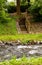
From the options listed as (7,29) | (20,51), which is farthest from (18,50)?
(7,29)

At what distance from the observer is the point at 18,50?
→ 16.5 m

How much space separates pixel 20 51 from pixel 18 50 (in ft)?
1.12

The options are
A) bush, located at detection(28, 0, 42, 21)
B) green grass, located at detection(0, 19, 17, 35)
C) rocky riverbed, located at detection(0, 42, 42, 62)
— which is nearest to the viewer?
rocky riverbed, located at detection(0, 42, 42, 62)

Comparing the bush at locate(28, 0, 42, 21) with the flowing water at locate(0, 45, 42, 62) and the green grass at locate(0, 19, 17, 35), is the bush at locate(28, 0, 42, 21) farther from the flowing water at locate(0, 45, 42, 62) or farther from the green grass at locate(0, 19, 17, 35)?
the flowing water at locate(0, 45, 42, 62)

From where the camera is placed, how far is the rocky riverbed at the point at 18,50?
14.9m

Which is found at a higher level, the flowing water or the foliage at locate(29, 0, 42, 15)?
the flowing water

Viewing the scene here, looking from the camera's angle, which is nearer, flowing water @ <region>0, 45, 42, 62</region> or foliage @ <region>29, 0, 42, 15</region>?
flowing water @ <region>0, 45, 42, 62</region>

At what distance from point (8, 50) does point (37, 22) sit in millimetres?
13925

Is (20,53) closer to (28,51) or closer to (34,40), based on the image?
(28,51)

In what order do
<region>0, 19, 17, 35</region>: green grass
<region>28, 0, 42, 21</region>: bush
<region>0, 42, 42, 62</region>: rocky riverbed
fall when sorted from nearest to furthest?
<region>0, 42, 42, 62</region>: rocky riverbed → <region>0, 19, 17, 35</region>: green grass → <region>28, 0, 42, 21</region>: bush

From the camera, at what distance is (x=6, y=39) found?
1978 centimetres

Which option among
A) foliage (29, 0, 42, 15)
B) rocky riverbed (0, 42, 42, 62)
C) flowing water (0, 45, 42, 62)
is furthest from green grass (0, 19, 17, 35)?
flowing water (0, 45, 42, 62)

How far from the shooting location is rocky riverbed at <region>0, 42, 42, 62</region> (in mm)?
14876

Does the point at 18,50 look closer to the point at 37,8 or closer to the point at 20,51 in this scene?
the point at 20,51
